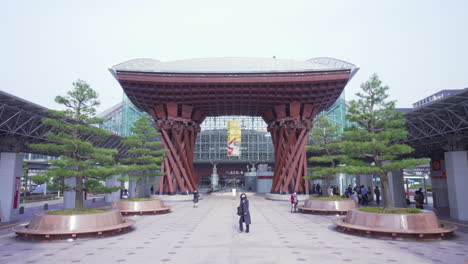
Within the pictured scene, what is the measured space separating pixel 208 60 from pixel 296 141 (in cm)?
1685

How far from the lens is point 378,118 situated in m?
16.5

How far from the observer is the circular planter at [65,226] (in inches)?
488

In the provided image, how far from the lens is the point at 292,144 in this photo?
122ft

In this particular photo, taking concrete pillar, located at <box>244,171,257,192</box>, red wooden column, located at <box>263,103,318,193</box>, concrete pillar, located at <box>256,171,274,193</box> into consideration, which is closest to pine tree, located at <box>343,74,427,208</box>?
red wooden column, located at <box>263,103,318,193</box>

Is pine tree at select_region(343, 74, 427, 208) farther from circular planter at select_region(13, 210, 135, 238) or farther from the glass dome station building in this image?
the glass dome station building

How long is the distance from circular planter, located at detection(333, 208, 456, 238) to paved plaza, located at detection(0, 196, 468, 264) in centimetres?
40

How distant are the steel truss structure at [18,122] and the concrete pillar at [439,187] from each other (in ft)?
95.8

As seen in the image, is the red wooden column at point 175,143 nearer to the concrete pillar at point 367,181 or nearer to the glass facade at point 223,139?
the concrete pillar at point 367,181

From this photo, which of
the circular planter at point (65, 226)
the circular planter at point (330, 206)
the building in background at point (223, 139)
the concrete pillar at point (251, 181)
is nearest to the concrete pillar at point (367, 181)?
the circular planter at point (330, 206)

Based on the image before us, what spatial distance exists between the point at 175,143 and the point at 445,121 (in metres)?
27.9

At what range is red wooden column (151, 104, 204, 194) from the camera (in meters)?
36.1

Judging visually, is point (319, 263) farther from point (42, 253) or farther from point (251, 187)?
point (251, 187)

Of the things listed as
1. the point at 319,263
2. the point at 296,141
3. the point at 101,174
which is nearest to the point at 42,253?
the point at 101,174

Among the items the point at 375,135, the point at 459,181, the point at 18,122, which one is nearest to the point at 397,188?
the point at 459,181
